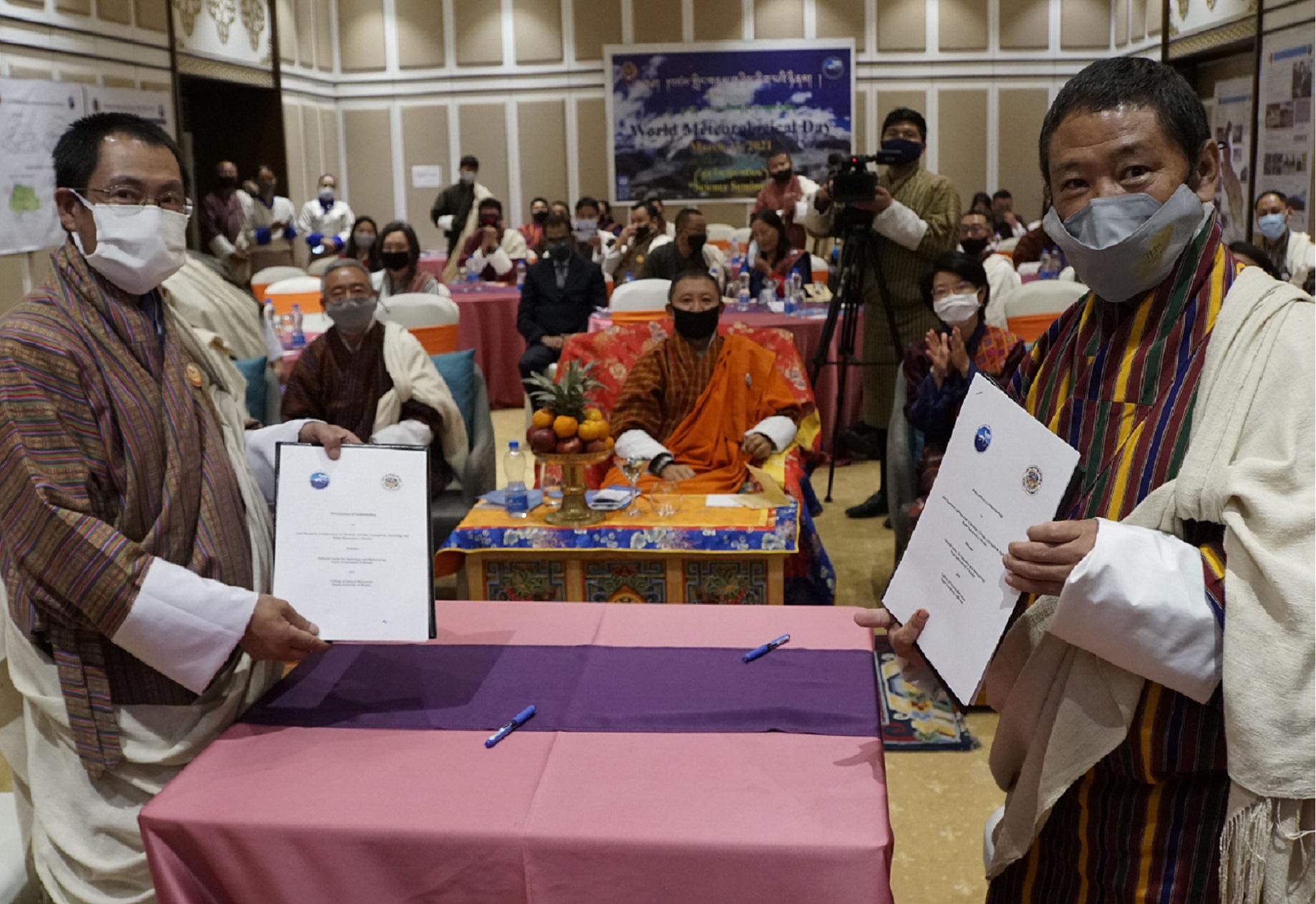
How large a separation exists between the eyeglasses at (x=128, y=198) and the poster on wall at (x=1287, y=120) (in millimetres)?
8834

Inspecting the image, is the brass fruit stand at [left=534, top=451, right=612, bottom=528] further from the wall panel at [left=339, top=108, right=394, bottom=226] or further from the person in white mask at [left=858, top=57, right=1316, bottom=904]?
the wall panel at [left=339, top=108, right=394, bottom=226]

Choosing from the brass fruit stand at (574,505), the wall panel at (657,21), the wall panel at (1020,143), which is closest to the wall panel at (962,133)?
the wall panel at (1020,143)

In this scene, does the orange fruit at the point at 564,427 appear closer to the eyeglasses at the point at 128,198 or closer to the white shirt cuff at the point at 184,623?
the eyeglasses at the point at 128,198

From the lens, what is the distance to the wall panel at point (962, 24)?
13.6 metres

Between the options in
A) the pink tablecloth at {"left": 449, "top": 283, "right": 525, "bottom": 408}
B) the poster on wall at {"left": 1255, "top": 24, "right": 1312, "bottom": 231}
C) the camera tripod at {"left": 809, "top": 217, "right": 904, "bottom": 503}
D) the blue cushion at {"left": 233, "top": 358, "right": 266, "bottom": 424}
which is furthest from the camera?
the poster on wall at {"left": 1255, "top": 24, "right": 1312, "bottom": 231}

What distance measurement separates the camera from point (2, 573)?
1.56 metres

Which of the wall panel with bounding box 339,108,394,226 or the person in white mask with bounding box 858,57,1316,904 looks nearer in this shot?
the person in white mask with bounding box 858,57,1316,904

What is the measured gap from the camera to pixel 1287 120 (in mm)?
9219

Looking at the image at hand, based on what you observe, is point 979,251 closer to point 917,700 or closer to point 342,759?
point 917,700

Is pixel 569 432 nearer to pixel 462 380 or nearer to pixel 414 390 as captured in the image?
pixel 414 390

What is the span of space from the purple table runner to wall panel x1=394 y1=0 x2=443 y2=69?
1319 cm

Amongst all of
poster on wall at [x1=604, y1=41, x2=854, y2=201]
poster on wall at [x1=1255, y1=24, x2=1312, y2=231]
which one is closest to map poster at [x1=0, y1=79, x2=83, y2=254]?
poster on wall at [x1=604, y1=41, x2=854, y2=201]

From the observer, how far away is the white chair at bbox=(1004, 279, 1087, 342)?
510 cm

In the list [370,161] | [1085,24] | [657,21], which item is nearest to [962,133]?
[1085,24]
